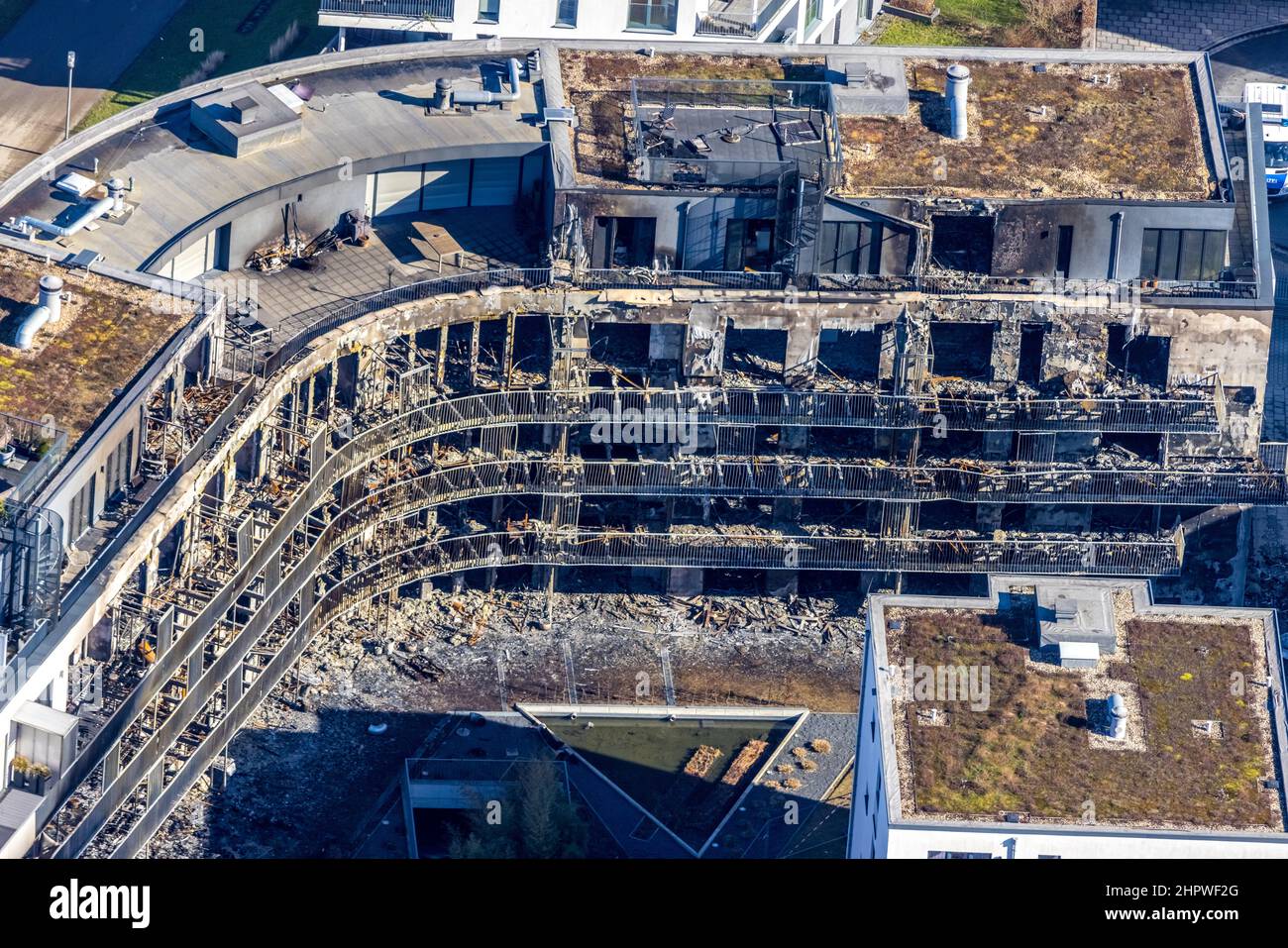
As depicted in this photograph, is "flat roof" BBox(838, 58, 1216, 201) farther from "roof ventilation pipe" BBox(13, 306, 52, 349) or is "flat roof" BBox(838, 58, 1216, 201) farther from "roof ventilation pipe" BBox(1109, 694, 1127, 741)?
"roof ventilation pipe" BBox(13, 306, 52, 349)

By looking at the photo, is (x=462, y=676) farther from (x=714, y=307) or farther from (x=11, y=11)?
(x=11, y=11)

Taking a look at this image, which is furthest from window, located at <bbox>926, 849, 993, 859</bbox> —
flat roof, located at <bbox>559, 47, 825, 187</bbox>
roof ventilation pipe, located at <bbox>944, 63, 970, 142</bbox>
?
roof ventilation pipe, located at <bbox>944, 63, 970, 142</bbox>

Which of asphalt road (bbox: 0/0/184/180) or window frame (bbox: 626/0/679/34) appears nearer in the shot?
window frame (bbox: 626/0/679/34)

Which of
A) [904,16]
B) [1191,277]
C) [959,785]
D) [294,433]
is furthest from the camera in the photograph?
[904,16]

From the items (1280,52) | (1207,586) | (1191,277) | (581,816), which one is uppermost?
(1280,52)

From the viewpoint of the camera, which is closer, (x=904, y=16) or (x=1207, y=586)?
(x=1207, y=586)

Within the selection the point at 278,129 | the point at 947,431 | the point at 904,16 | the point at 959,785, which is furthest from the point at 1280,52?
the point at 959,785

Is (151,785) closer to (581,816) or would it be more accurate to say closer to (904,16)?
(581,816)
